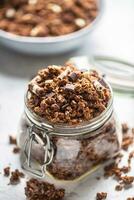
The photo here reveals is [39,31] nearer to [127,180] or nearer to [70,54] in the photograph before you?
[70,54]

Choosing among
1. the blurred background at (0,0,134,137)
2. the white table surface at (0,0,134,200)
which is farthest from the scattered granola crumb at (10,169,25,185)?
the blurred background at (0,0,134,137)

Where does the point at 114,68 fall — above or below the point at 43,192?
above

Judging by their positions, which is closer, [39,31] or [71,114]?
[71,114]

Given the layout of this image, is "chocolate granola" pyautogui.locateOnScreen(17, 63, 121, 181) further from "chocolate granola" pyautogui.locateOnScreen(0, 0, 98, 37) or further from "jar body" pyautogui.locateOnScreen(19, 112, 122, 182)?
"chocolate granola" pyautogui.locateOnScreen(0, 0, 98, 37)

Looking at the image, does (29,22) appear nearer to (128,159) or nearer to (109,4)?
(109,4)

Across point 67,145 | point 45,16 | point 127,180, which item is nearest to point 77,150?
point 67,145

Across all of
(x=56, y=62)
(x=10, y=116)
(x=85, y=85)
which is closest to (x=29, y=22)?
(x=56, y=62)

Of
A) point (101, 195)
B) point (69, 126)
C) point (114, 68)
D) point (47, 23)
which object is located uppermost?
point (47, 23)
